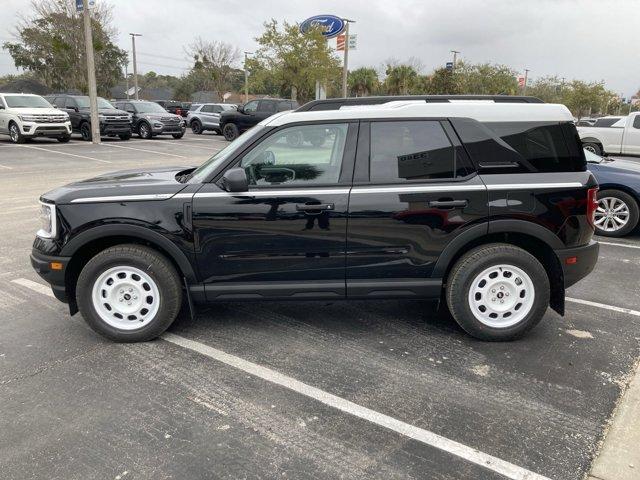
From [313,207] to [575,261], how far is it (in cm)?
204

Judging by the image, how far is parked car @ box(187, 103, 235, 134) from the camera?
28.2 metres

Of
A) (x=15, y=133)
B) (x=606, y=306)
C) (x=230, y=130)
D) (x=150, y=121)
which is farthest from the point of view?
(x=230, y=130)

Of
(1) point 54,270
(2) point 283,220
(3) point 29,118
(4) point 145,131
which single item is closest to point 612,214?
(2) point 283,220

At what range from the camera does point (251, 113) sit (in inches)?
912

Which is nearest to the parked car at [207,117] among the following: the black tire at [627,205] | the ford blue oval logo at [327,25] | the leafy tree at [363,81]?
the ford blue oval logo at [327,25]

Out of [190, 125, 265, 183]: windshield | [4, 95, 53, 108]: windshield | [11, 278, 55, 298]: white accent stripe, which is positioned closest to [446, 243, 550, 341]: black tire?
[190, 125, 265, 183]: windshield

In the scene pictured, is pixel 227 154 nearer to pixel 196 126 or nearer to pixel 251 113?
pixel 251 113

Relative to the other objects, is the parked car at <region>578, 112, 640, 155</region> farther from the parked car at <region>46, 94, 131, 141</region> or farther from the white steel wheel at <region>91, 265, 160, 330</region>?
the parked car at <region>46, 94, 131, 141</region>

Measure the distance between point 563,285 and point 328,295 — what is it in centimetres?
181

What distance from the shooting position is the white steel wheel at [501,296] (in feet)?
13.0

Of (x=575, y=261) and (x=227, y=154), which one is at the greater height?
(x=227, y=154)

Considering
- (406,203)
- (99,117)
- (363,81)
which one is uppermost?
(363,81)

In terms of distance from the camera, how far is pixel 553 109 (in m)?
3.92

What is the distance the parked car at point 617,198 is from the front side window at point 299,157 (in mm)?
5119
